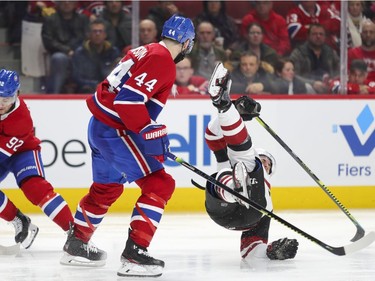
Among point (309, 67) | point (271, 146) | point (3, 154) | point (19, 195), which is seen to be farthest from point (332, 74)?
point (3, 154)

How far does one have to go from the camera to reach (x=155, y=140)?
14.5 ft

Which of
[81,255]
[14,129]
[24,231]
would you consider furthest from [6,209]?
[81,255]

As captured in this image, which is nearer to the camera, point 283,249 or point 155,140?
point 155,140

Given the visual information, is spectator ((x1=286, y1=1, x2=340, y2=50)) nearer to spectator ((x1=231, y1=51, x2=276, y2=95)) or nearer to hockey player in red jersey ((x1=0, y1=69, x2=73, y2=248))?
spectator ((x1=231, y1=51, x2=276, y2=95))

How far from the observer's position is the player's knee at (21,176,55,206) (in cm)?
521

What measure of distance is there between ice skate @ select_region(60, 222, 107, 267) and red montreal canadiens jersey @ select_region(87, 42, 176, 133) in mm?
641

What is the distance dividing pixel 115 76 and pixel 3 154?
1020mm

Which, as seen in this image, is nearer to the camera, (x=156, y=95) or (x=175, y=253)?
(x=156, y=95)

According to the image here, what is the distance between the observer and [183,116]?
7031 mm

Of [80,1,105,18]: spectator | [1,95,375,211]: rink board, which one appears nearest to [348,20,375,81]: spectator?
[1,95,375,211]: rink board

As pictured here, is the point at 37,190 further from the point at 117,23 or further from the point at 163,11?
the point at 163,11

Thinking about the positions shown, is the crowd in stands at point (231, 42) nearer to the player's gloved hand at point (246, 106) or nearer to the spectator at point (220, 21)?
the spectator at point (220, 21)

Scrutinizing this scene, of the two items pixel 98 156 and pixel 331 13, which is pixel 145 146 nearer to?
pixel 98 156

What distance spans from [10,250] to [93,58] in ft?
7.14
